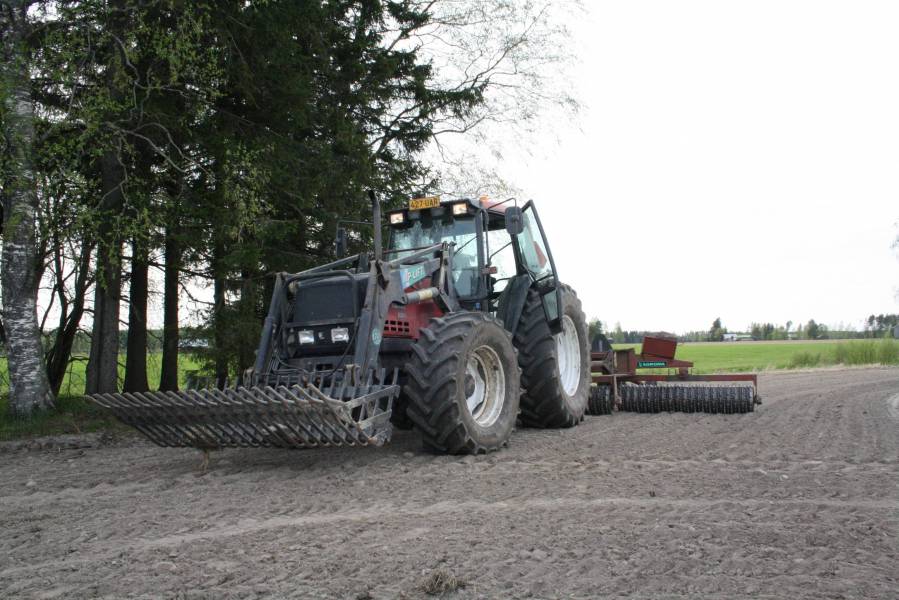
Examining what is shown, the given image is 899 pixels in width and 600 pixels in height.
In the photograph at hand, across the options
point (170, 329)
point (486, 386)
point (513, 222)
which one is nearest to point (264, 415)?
point (486, 386)

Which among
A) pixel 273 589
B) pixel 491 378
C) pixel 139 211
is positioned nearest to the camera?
pixel 273 589

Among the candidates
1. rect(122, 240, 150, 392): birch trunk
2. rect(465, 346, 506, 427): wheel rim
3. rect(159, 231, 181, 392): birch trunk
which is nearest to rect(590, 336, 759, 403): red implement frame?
rect(465, 346, 506, 427): wheel rim

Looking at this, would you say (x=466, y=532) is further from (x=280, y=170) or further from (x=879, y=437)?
(x=280, y=170)

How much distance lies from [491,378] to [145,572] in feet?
14.1

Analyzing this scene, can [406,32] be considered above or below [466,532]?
above

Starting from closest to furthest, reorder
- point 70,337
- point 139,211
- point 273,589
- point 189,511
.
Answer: point 273,589 < point 189,511 < point 139,211 < point 70,337

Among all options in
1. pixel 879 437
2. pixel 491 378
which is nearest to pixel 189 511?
pixel 491 378

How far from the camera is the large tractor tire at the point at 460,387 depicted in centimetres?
652

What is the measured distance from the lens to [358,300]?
7.05 m

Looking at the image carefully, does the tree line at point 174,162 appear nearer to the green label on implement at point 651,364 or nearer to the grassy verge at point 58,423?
the grassy verge at point 58,423

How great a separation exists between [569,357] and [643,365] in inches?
81.3

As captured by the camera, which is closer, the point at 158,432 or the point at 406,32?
the point at 158,432

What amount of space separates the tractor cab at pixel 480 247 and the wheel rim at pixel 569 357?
2.96ft

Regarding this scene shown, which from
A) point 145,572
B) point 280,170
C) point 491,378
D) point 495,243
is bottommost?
point 145,572
